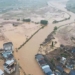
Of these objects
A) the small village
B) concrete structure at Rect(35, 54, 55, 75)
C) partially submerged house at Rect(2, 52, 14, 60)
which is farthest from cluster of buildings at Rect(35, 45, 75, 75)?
partially submerged house at Rect(2, 52, 14, 60)

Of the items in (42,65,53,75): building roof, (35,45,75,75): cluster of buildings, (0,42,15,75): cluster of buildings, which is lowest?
(35,45,75,75): cluster of buildings

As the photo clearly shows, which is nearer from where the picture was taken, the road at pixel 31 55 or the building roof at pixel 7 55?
the road at pixel 31 55

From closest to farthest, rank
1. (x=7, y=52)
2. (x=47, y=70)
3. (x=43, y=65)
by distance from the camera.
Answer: (x=47, y=70), (x=43, y=65), (x=7, y=52)

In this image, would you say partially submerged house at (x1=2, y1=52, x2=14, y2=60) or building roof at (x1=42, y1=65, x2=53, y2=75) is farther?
partially submerged house at (x1=2, y1=52, x2=14, y2=60)

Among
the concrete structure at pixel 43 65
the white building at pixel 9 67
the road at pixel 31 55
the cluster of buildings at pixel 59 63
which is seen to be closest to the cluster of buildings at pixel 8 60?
the white building at pixel 9 67

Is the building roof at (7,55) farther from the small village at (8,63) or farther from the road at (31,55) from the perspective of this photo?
the road at (31,55)

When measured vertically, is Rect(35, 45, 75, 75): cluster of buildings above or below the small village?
below

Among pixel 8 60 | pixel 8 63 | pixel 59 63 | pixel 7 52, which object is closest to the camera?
pixel 8 63

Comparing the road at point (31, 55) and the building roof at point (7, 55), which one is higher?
the building roof at point (7, 55)

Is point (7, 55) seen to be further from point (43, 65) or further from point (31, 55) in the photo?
point (43, 65)

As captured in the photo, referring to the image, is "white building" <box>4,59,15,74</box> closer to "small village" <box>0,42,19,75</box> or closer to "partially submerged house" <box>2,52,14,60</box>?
"small village" <box>0,42,19,75</box>

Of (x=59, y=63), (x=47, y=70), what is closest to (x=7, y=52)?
(x=47, y=70)

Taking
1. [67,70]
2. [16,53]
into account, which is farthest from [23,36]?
[67,70]
